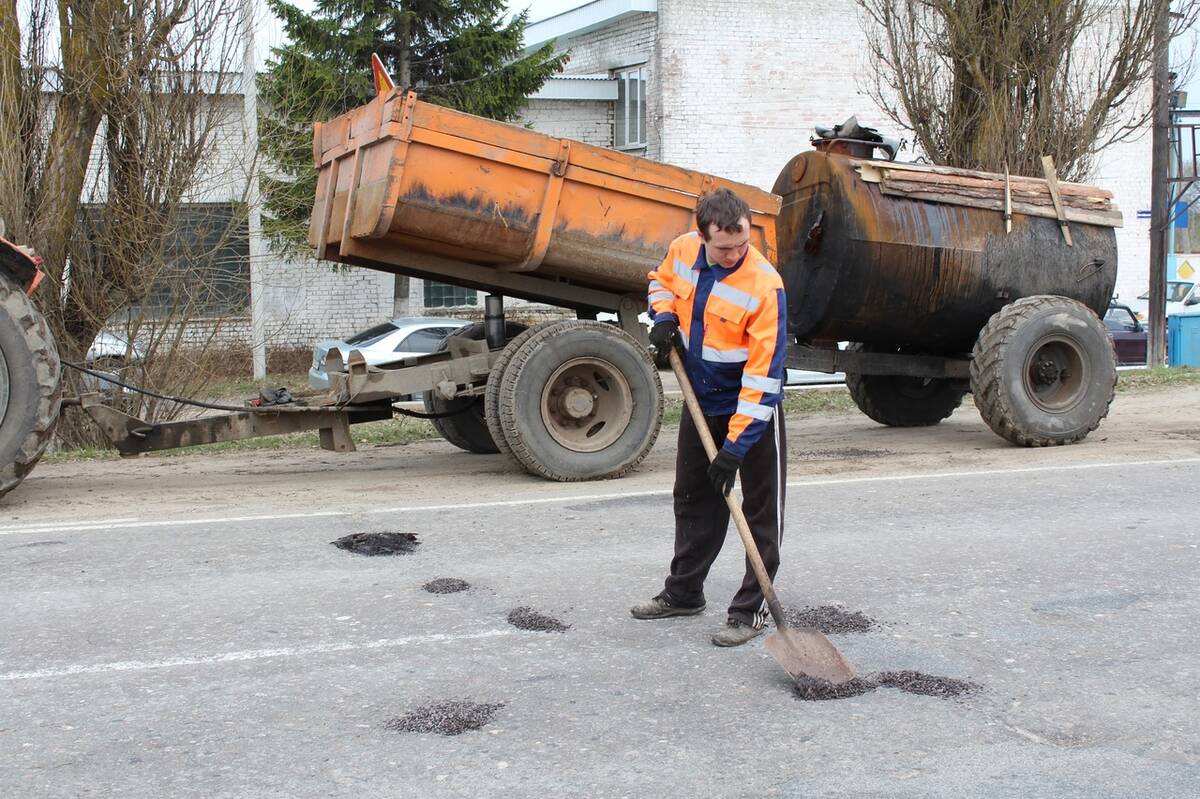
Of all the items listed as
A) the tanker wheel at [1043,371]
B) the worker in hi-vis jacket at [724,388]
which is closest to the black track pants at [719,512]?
the worker in hi-vis jacket at [724,388]

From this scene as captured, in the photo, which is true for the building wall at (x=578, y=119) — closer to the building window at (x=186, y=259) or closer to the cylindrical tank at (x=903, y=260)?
the building window at (x=186, y=259)

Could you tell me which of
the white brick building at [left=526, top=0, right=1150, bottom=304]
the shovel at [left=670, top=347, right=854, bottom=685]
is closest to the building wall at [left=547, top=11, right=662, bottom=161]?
the white brick building at [left=526, top=0, right=1150, bottom=304]

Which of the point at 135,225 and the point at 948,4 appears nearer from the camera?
the point at 135,225

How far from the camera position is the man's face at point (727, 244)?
4961 millimetres

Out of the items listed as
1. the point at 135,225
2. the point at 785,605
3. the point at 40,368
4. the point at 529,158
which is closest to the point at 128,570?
the point at 40,368

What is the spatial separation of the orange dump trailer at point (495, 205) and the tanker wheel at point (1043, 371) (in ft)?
6.79

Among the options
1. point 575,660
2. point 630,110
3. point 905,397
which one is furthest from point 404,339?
point 575,660

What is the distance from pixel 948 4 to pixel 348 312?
14.1 metres

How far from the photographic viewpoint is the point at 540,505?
791 cm

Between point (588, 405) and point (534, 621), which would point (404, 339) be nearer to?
point (588, 405)

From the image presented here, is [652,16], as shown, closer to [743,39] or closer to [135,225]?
[743,39]

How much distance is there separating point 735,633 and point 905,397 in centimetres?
725

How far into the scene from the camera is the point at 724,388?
17.2 ft

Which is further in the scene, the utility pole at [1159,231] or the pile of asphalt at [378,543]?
the utility pole at [1159,231]
